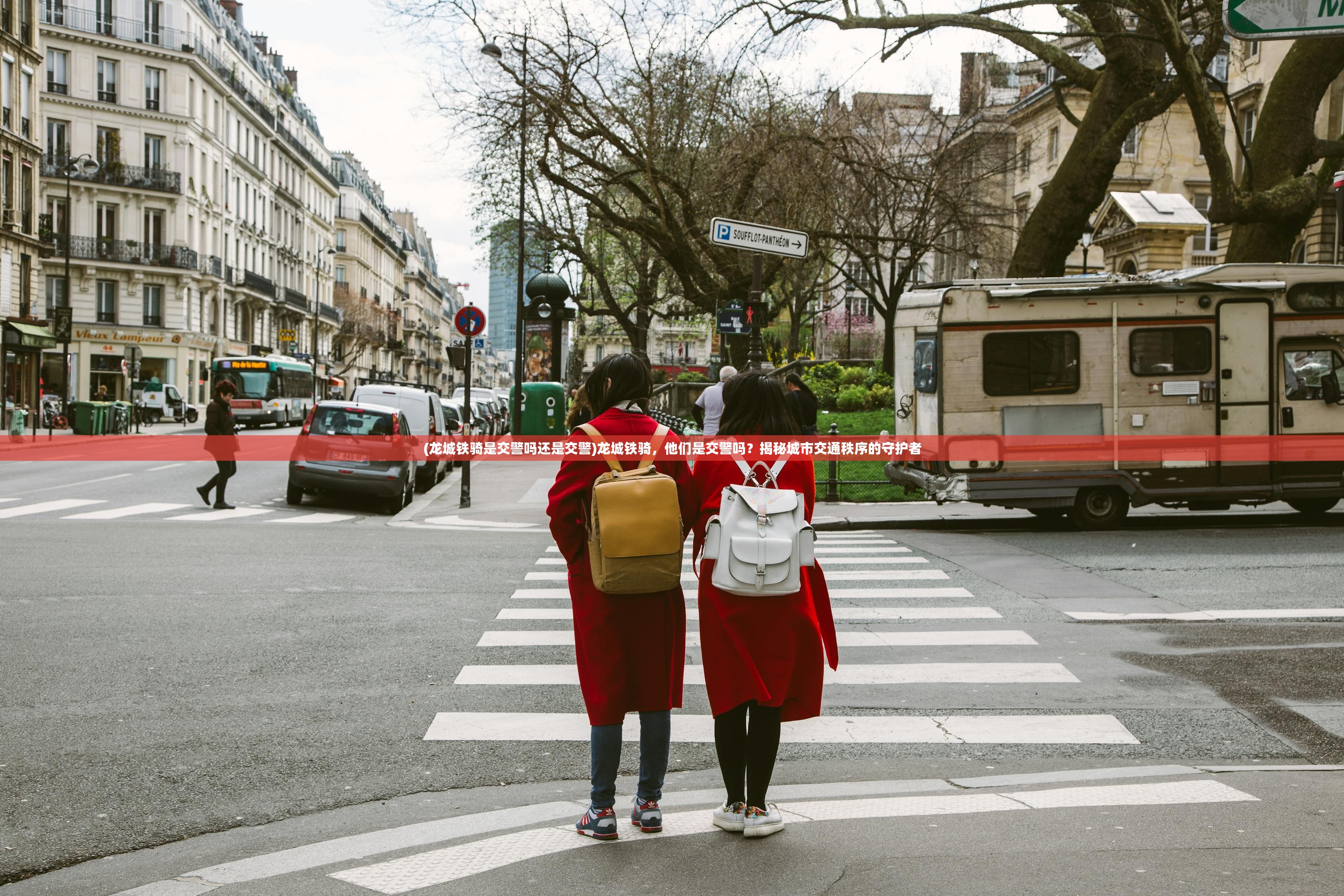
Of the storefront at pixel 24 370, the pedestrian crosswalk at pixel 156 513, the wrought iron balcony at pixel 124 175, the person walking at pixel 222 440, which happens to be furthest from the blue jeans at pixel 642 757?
the wrought iron balcony at pixel 124 175

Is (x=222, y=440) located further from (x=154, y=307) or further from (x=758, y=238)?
(x=154, y=307)

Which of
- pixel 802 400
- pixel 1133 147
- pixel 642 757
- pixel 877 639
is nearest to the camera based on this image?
pixel 642 757

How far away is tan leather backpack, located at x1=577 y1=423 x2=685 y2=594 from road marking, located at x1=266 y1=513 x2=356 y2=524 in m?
13.5

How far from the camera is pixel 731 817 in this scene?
15.4 feet

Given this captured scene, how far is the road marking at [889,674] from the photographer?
7500mm

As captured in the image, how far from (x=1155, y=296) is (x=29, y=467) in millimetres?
22320

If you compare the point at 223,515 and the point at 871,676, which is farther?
the point at 223,515

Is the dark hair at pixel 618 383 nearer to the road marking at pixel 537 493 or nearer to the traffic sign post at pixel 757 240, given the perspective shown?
the traffic sign post at pixel 757 240

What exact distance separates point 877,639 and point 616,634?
462 centimetres

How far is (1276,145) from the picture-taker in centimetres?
1870

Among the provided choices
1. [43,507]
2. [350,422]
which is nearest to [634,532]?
[43,507]

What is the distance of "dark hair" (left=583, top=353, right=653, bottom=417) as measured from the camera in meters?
4.66

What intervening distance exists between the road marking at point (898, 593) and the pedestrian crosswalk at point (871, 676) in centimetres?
2

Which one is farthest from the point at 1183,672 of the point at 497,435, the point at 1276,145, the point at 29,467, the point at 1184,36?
the point at 497,435
